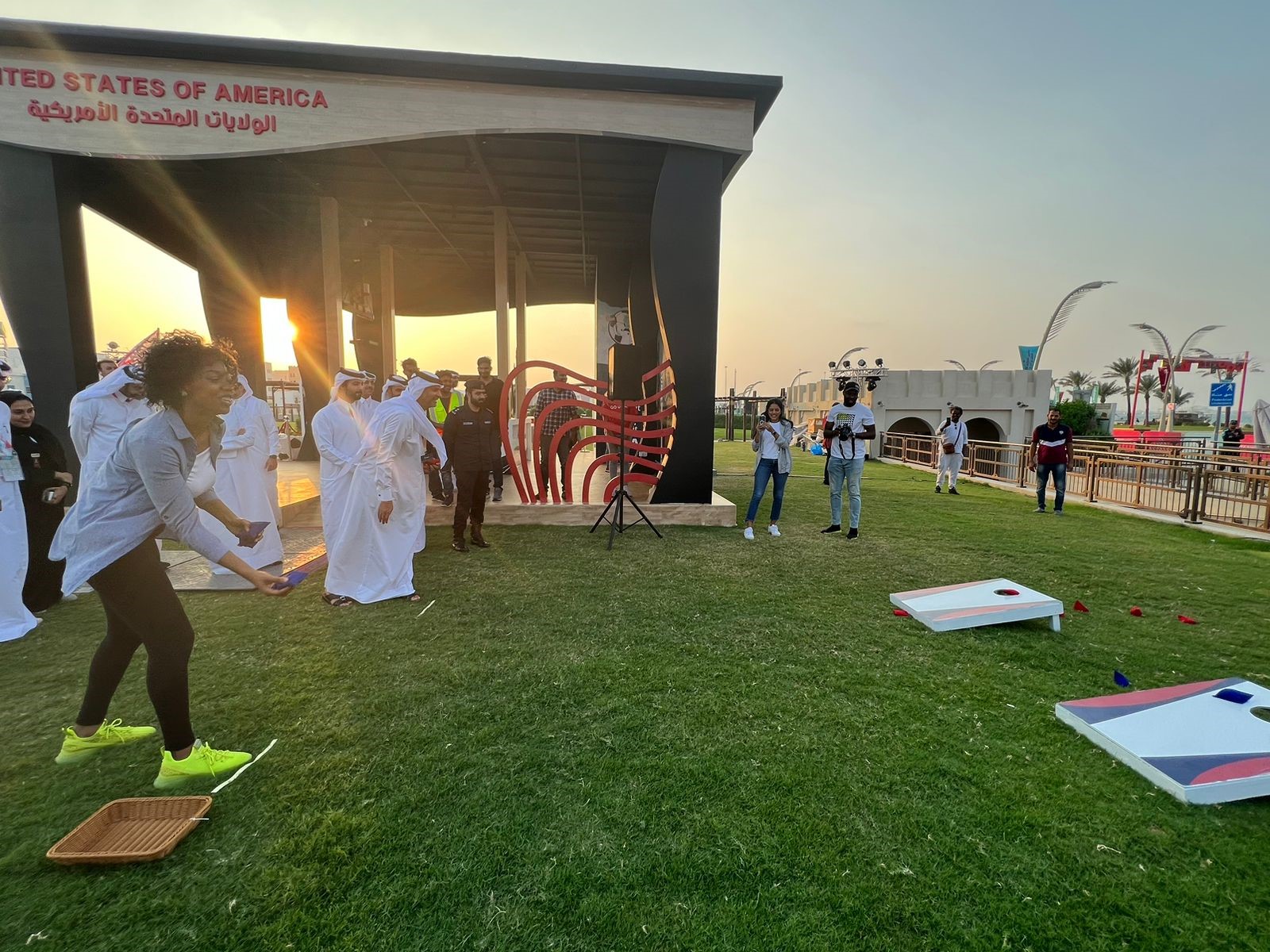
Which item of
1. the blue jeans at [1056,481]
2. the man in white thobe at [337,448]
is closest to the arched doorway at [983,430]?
the blue jeans at [1056,481]

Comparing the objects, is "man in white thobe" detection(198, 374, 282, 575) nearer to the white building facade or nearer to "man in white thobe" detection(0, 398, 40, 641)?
"man in white thobe" detection(0, 398, 40, 641)

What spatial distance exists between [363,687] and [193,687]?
3.31ft

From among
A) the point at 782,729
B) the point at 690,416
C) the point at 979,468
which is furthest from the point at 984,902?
the point at 979,468

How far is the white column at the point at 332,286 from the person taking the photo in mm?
11164

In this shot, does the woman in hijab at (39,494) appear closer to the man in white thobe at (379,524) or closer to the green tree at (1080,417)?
the man in white thobe at (379,524)

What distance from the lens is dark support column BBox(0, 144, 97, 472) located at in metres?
6.73

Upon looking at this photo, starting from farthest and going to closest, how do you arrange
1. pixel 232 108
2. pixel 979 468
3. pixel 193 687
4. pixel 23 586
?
pixel 979 468 < pixel 232 108 < pixel 23 586 < pixel 193 687

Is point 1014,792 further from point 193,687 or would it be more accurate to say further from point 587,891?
point 193,687

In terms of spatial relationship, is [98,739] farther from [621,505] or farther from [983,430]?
[983,430]

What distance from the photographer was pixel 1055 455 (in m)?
9.75

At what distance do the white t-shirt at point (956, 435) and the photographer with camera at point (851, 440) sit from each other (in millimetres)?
6143

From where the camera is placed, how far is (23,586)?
445 cm

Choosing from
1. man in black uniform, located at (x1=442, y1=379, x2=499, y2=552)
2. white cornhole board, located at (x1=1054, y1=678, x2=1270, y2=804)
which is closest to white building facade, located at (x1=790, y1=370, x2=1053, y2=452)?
man in black uniform, located at (x1=442, y1=379, x2=499, y2=552)

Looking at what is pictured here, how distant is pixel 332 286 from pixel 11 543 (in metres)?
8.56
